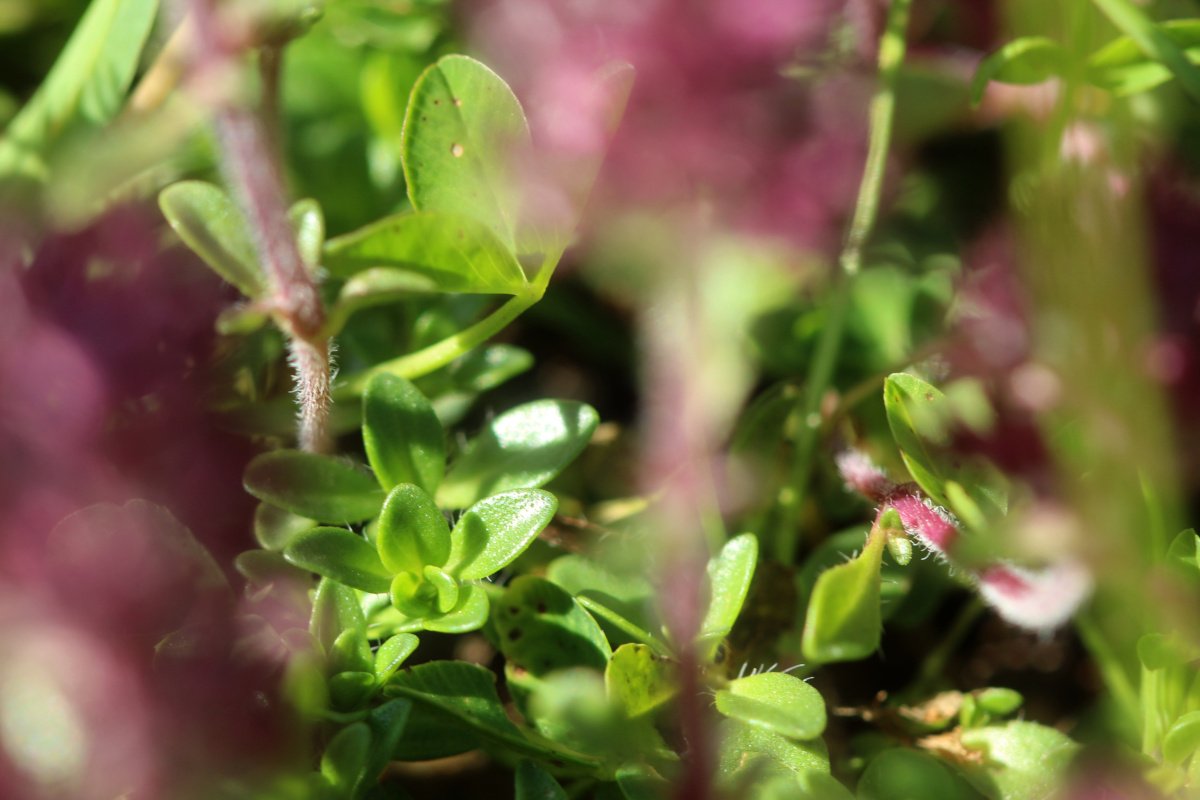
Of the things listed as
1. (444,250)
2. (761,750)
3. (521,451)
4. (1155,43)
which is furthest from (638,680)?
(1155,43)

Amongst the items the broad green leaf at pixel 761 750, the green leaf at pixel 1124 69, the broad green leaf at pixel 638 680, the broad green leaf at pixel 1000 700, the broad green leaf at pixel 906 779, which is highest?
the green leaf at pixel 1124 69

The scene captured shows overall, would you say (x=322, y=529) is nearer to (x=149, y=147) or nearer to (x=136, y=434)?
(x=136, y=434)

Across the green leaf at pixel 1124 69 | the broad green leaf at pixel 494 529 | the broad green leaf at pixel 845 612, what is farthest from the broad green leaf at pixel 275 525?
the green leaf at pixel 1124 69

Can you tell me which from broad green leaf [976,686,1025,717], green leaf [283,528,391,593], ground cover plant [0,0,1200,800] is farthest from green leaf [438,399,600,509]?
broad green leaf [976,686,1025,717]

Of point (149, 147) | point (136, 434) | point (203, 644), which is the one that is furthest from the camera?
point (149, 147)

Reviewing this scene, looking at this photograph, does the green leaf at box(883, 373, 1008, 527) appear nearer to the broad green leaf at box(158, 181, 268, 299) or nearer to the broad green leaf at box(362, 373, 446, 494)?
the broad green leaf at box(362, 373, 446, 494)

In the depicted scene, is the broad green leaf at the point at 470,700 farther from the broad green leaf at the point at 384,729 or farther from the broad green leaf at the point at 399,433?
the broad green leaf at the point at 399,433

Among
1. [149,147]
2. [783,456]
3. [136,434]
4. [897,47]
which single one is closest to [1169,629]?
[783,456]
